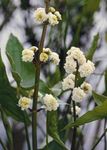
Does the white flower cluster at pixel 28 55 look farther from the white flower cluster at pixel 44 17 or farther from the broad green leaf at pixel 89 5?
the broad green leaf at pixel 89 5

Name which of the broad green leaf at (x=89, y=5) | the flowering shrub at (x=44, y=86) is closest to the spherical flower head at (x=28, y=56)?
the flowering shrub at (x=44, y=86)

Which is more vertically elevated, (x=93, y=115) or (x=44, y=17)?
(x=44, y=17)

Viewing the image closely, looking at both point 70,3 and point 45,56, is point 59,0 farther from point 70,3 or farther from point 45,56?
point 45,56

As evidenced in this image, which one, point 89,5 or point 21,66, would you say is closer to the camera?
point 21,66

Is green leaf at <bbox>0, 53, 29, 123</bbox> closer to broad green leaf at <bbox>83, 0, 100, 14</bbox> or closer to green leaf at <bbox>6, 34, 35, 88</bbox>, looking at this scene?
green leaf at <bbox>6, 34, 35, 88</bbox>

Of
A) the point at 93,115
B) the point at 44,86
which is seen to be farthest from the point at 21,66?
the point at 93,115

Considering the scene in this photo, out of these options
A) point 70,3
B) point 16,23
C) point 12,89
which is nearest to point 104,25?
point 16,23

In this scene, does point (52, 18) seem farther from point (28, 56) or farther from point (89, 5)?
point (89, 5)

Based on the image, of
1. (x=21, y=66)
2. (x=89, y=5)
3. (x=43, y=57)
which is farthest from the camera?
(x=89, y=5)

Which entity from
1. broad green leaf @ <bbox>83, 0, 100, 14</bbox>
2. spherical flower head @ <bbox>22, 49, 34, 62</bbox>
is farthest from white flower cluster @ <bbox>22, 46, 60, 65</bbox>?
broad green leaf @ <bbox>83, 0, 100, 14</bbox>
